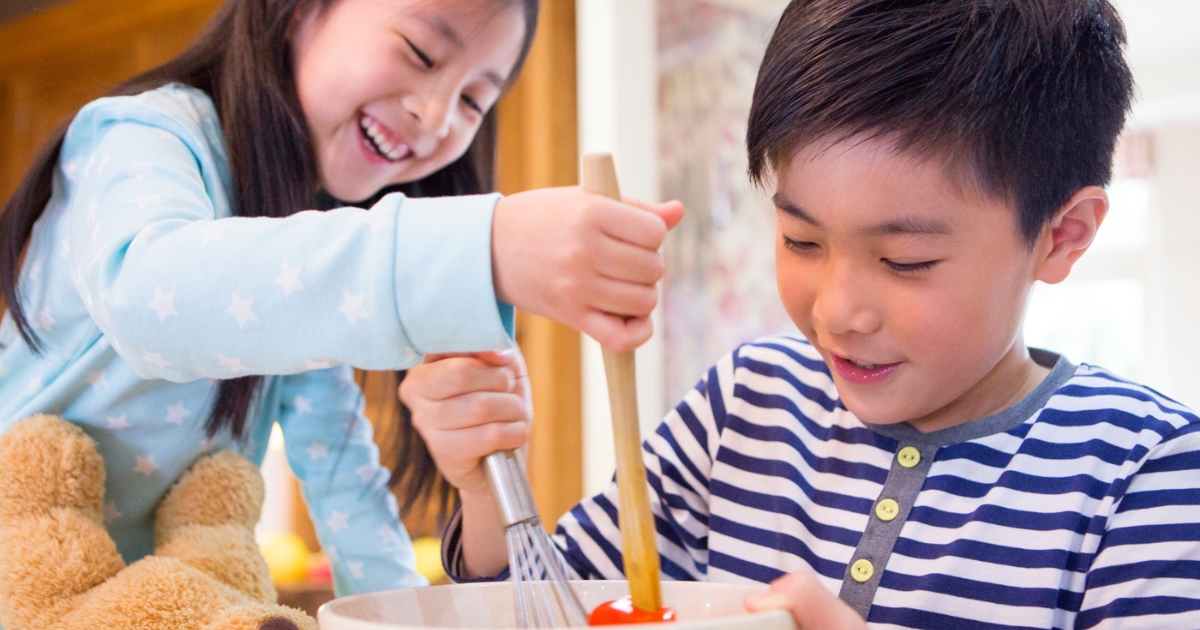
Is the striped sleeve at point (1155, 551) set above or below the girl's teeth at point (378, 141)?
below

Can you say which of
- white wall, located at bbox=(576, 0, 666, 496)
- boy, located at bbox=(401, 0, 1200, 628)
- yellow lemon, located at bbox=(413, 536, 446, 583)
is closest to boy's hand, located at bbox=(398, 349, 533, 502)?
boy, located at bbox=(401, 0, 1200, 628)

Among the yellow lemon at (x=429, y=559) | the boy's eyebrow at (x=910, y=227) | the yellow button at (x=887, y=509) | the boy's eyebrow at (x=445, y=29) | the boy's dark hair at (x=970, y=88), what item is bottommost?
the yellow lemon at (x=429, y=559)

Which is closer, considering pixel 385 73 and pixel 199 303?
pixel 199 303

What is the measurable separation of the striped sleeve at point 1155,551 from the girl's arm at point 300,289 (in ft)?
1.34

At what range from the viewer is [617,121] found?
84.7 inches

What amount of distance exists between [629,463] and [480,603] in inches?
4.3

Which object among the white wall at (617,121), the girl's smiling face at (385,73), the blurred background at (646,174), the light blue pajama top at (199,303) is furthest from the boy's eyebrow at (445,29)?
the white wall at (617,121)

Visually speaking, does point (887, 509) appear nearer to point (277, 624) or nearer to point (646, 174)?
point (277, 624)

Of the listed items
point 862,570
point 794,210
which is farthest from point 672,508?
point 794,210

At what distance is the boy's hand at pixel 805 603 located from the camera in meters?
0.38

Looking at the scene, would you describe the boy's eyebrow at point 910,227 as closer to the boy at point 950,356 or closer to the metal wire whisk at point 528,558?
the boy at point 950,356

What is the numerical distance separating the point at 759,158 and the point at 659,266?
270 mm

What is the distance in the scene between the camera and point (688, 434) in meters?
0.80

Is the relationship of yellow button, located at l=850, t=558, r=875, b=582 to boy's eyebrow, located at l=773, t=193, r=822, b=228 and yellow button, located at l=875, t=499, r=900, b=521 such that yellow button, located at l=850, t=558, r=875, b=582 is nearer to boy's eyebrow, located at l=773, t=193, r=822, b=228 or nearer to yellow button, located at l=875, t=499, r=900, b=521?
yellow button, located at l=875, t=499, r=900, b=521
